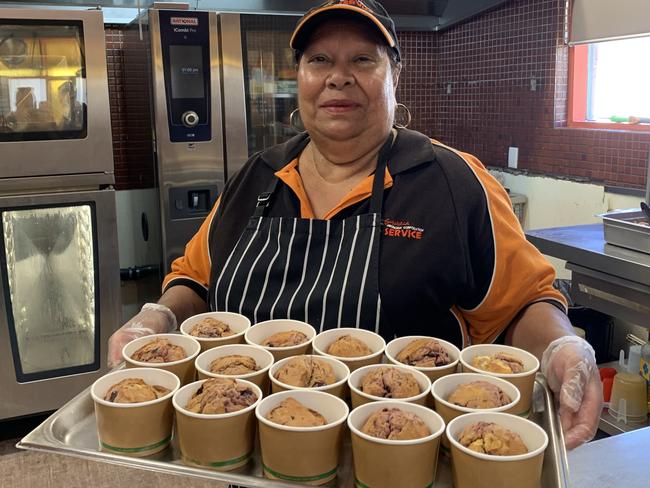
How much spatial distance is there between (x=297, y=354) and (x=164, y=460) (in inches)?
13.4

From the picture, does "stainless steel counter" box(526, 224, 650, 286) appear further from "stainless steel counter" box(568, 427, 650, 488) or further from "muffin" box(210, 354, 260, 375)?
"muffin" box(210, 354, 260, 375)

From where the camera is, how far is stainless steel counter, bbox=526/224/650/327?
7.36ft

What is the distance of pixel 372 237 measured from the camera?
1.46 m

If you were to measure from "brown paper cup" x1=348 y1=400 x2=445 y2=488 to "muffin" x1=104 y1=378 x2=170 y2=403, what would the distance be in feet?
1.14

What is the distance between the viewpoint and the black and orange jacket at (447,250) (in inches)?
56.8

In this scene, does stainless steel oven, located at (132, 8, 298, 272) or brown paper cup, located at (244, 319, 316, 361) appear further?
stainless steel oven, located at (132, 8, 298, 272)

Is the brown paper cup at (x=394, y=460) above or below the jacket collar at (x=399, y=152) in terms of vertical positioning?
below

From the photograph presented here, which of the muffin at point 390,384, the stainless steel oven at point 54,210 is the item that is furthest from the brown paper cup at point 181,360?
the stainless steel oven at point 54,210

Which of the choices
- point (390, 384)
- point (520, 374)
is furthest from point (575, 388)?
point (390, 384)

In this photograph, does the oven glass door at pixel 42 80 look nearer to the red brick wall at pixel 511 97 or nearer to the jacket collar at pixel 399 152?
the jacket collar at pixel 399 152

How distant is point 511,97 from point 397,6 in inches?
33.3

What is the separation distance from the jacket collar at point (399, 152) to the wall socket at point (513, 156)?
7.29 feet

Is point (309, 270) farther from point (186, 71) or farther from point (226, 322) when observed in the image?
point (186, 71)

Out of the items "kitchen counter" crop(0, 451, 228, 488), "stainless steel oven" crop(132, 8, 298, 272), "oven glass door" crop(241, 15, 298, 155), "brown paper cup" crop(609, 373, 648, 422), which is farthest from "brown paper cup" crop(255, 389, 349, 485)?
"oven glass door" crop(241, 15, 298, 155)
